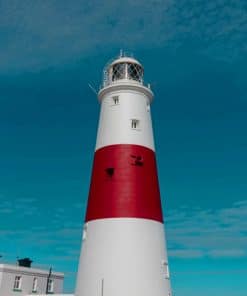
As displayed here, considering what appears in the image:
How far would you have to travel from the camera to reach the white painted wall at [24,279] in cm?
3462

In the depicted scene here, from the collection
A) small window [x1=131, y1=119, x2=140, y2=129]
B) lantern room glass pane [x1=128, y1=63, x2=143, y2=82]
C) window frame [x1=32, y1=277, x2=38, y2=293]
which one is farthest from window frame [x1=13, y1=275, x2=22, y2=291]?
lantern room glass pane [x1=128, y1=63, x2=143, y2=82]

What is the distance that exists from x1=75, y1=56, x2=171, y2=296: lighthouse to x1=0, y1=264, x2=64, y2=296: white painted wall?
15.1 metres

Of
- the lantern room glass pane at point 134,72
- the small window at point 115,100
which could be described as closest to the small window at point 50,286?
the small window at point 115,100

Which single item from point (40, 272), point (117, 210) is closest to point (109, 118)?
point (117, 210)

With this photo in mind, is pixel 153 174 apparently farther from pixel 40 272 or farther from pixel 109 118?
pixel 40 272

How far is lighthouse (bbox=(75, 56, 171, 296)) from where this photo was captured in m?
20.7

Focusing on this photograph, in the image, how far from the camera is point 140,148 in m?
23.4

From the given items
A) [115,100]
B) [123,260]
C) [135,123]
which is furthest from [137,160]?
[123,260]

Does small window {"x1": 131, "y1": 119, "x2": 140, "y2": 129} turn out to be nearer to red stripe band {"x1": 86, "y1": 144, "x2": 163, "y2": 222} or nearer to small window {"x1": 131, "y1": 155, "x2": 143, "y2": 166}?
red stripe band {"x1": 86, "y1": 144, "x2": 163, "y2": 222}

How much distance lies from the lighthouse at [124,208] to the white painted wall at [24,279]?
49.7ft

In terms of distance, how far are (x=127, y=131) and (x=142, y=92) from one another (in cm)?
311

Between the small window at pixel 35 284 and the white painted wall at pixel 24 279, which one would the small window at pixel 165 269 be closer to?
the white painted wall at pixel 24 279

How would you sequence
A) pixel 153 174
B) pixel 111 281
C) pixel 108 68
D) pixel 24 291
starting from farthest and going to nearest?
pixel 24 291 → pixel 108 68 → pixel 153 174 → pixel 111 281

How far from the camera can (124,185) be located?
22.0 metres
